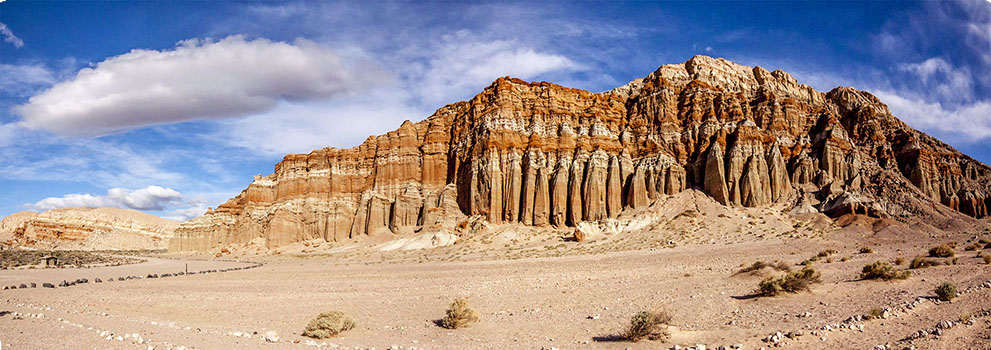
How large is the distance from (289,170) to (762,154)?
5876 centimetres

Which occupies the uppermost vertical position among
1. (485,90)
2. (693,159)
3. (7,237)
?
(485,90)

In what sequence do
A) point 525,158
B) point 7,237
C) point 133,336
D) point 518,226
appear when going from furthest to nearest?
point 7,237 → point 525,158 → point 518,226 → point 133,336

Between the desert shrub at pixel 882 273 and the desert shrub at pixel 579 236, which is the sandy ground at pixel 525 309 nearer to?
the desert shrub at pixel 882 273

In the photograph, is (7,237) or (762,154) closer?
(762,154)

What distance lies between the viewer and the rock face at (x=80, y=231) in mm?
103375

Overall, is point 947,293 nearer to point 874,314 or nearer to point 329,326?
point 874,314

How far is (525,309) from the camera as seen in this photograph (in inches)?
676

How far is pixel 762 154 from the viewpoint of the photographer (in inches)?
2088

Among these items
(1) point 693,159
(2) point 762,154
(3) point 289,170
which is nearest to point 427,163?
(3) point 289,170

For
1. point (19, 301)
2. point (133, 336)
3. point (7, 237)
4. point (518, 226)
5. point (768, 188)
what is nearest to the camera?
point (133, 336)

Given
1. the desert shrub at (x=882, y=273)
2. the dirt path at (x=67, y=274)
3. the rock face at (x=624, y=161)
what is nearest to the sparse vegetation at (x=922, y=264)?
the desert shrub at (x=882, y=273)

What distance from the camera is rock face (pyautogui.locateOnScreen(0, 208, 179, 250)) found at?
4070 inches

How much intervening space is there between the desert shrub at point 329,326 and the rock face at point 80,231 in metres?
115

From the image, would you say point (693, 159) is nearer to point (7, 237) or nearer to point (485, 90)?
point (485, 90)
